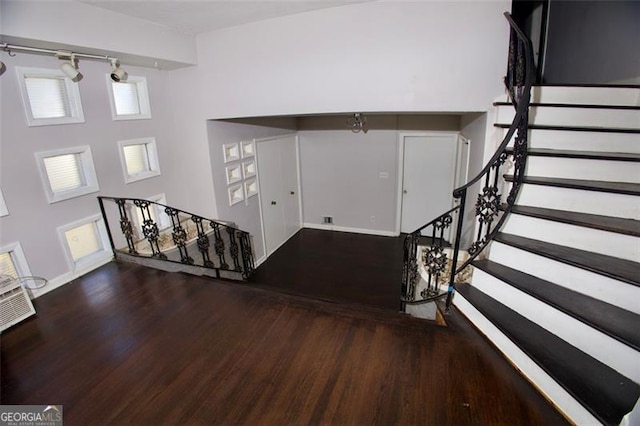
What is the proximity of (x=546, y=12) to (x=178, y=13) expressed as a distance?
4351 mm

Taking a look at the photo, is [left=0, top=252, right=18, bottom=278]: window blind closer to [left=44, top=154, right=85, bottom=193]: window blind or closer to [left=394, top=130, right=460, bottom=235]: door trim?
[left=44, top=154, right=85, bottom=193]: window blind

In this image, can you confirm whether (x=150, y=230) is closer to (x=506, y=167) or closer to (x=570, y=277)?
(x=506, y=167)

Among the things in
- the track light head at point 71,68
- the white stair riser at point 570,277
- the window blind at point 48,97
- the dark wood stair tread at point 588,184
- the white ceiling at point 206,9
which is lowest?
the white stair riser at point 570,277

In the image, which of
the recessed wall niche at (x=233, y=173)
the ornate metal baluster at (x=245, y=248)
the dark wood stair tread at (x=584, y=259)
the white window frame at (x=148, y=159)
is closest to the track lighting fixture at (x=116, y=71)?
the white window frame at (x=148, y=159)

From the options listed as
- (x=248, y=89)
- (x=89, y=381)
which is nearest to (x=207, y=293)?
(x=89, y=381)

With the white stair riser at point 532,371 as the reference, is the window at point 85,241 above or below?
above

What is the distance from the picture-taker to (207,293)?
9.50 feet

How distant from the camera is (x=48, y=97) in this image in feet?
9.47

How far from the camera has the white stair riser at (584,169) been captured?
205 centimetres

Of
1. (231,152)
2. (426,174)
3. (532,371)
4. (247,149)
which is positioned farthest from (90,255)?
(426,174)

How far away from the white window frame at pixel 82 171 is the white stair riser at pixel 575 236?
4.17 meters

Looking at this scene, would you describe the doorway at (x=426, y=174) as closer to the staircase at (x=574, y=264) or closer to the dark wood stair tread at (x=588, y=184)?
the staircase at (x=574, y=264)

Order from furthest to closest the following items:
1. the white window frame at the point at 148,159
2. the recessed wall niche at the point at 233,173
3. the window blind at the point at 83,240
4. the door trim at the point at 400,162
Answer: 1. the door trim at the point at 400,162
2. the recessed wall niche at the point at 233,173
3. the white window frame at the point at 148,159
4. the window blind at the point at 83,240

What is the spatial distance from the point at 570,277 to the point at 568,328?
32cm
